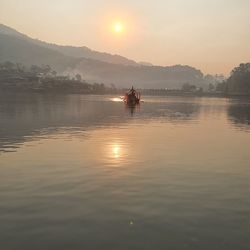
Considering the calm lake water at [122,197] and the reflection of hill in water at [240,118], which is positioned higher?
the calm lake water at [122,197]

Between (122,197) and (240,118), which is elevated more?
(122,197)

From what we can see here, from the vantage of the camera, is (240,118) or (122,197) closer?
(122,197)

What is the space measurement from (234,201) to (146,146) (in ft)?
68.6

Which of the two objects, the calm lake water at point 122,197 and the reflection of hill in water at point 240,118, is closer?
the calm lake water at point 122,197

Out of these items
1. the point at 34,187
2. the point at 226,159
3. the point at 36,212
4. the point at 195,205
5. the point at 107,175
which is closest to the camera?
the point at 36,212

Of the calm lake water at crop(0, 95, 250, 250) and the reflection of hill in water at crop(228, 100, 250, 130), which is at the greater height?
the calm lake water at crop(0, 95, 250, 250)

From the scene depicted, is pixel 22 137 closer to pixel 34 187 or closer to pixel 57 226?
pixel 34 187

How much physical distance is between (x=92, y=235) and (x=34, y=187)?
8166 millimetres

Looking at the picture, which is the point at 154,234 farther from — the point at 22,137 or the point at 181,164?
the point at 22,137

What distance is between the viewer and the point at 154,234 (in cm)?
1688

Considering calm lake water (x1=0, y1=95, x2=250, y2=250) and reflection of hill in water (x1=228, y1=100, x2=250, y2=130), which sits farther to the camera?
reflection of hill in water (x1=228, y1=100, x2=250, y2=130)

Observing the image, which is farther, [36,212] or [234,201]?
[234,201]

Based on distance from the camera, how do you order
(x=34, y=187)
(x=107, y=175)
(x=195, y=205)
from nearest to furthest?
(x=195, y=205)
(x=34, y=187)
(x=107, y=175)

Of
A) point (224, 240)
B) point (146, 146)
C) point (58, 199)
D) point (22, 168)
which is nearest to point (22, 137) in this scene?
point (146, 146)
